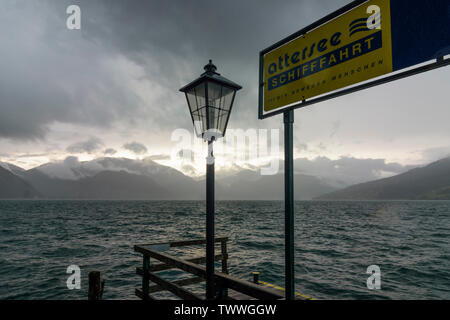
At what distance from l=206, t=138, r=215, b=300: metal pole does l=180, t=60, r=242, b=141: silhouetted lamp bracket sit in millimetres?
272

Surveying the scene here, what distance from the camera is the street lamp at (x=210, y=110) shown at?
4.26 metres

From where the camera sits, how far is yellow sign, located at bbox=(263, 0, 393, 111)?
2.82 meters

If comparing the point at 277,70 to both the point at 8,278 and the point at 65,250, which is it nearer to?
the point at 8,278

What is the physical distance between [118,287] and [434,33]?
48.9 ft

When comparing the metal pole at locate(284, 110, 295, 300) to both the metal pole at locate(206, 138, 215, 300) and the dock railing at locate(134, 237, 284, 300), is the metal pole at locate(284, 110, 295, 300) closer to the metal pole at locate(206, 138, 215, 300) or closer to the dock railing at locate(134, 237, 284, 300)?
the dock railing at locate(134, 237, 284, 300)

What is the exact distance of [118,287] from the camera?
12.9 metres

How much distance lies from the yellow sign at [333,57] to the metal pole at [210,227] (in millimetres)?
1359

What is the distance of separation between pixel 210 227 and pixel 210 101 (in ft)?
7.07

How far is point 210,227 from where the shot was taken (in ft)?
13.8

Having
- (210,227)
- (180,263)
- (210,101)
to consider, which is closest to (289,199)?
(210,227)

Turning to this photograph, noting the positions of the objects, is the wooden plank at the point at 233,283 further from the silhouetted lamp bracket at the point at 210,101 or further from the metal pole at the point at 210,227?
the silhouetted lamp bracket at the point at 210,101

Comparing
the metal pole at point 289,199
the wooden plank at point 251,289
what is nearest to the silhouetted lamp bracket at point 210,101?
the metal pole at point 289,199

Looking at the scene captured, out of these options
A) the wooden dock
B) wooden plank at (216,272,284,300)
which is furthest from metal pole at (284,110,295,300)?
the wooden dock
